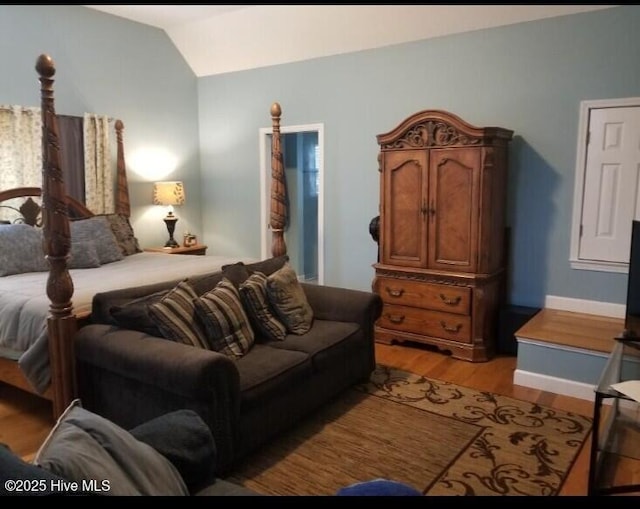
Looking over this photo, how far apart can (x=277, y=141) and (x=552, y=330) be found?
2460mm

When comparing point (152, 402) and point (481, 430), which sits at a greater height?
point (152, 402)

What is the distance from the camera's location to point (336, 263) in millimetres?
5223

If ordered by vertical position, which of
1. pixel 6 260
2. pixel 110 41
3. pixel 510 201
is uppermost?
pixel 110 41

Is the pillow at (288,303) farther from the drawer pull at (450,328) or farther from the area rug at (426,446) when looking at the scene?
the drawer pull at (450,328)

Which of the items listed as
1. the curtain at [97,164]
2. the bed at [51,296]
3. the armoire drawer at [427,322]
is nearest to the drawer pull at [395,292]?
the armoire drawer at [427,322]

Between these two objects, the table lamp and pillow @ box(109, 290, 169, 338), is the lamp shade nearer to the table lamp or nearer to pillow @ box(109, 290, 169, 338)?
the table lamp

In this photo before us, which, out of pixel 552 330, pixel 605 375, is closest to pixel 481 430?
pixel 605 375

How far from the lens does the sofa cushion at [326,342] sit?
2936mm

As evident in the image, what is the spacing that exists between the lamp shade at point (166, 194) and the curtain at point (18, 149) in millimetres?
1215

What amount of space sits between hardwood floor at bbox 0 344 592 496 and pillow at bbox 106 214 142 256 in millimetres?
1532

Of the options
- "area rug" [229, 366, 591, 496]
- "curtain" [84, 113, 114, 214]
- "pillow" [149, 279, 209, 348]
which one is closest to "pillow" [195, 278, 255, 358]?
"pillow" [149, 279, 209, 348]

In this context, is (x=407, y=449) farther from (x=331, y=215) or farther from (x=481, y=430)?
(x=331, y=215)

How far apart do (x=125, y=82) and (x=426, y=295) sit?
3745 millimetres

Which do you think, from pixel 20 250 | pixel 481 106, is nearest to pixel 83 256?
pixel 20 250
